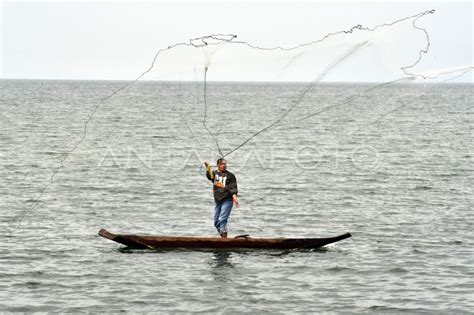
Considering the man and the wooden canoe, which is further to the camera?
the wooden canoe

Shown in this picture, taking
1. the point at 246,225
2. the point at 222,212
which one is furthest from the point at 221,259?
the point at 246,225

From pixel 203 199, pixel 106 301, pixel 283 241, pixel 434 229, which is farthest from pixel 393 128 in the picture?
pixel 106 301

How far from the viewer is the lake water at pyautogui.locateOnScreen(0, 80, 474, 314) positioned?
17734mm

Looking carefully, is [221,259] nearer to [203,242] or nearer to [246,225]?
[203,242]

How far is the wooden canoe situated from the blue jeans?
1.48 ft

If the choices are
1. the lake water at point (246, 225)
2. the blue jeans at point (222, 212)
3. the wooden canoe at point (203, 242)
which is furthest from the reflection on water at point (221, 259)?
the blue jeans at point (222, 212)

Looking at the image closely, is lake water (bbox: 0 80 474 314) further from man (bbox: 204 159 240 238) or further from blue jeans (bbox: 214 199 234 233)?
man (bbox: 204 159 240 238)

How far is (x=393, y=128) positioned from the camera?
76.9 m

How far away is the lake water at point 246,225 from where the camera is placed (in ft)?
58.2

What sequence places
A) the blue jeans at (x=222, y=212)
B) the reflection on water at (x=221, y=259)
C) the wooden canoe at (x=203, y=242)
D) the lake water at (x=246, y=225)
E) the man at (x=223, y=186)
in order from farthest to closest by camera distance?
the blue jeans at (x=222, y=212)
the wooden canoe at (x=203, y=242)
the man at (x=223, y=186)
the reflection on water at (x=221, y=259)
the lake water at (x=246, y=225)

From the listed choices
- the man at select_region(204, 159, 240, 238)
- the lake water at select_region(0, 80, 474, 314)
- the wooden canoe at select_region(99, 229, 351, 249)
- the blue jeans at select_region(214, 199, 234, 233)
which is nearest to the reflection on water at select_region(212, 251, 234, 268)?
the lake water at select_region(0, 80, 474, 314)

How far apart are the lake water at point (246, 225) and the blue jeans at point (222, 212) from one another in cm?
79

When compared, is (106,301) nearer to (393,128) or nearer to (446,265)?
(446,265)

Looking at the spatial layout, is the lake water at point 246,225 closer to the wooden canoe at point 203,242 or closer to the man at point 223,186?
the wooden canoe at point 203,242
